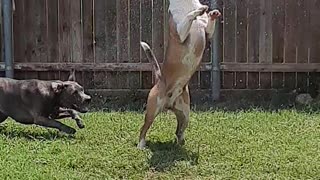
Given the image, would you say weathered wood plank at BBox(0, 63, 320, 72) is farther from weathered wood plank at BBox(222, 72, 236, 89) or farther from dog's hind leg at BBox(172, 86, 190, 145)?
dog's hind leg at BBox(172, 86, 190, 145)

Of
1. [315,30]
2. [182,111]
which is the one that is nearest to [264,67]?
[315,30]

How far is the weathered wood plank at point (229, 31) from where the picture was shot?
332 inches

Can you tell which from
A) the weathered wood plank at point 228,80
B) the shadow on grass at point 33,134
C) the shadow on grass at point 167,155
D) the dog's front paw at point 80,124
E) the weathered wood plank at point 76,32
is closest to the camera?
the shadow on grass at point 167,155

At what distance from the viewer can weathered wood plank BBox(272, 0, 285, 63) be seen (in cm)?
839

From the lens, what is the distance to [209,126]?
663cm

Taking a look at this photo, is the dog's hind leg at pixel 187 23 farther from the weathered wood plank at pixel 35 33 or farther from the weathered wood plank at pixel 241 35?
the weathered wood plank at pixel 35 33

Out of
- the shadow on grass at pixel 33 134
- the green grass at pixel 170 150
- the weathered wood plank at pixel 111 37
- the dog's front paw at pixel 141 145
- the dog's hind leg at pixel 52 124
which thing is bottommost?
the shadow on grass at pixel 33 134

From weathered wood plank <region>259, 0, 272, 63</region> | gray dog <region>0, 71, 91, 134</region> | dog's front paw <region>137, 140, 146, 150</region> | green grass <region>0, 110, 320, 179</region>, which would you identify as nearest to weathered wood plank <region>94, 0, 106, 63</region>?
green grass <region>0, 110, 320, 179</region>

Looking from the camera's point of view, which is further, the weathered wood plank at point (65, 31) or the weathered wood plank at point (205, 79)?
the weathered wood plank at point (205, 79)

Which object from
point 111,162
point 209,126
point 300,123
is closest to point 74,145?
point 111,162

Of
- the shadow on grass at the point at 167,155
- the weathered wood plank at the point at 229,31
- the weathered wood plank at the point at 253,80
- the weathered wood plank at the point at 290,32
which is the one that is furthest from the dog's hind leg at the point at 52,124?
the weathered wood plank at the point at 290,32

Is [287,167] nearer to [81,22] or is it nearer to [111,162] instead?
[111,162]

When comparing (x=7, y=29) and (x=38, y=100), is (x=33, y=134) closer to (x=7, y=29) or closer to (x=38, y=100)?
(x=38, y=100)

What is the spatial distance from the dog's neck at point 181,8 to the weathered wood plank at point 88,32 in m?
3.15
